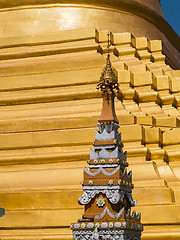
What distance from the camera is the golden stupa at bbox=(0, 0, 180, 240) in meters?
7.21

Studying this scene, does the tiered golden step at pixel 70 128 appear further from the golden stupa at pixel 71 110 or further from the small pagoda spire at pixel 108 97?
the small pagoda spire at pixel 108 97

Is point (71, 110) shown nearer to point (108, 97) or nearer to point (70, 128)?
point (70, 128)

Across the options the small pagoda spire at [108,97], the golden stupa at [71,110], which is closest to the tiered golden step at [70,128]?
the golden stupa at [71,110]

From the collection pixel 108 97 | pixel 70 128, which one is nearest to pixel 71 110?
pixel 70 128

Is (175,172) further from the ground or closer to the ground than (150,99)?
closer to the ground

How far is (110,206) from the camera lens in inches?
216

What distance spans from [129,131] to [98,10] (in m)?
4.35

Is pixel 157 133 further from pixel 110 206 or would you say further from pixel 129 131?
pixel 110 206

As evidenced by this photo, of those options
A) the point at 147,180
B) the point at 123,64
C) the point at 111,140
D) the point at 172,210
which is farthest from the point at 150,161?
the point at 123,64

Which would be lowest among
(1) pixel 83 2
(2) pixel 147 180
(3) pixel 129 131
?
(2) pixel 147 180

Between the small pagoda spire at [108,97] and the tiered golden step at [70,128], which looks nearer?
the small pagoda spire at [108,97]

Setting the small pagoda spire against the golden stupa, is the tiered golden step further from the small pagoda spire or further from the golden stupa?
the small pagoda spire

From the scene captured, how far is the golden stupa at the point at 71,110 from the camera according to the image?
284 inches

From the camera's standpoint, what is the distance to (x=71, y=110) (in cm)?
869
